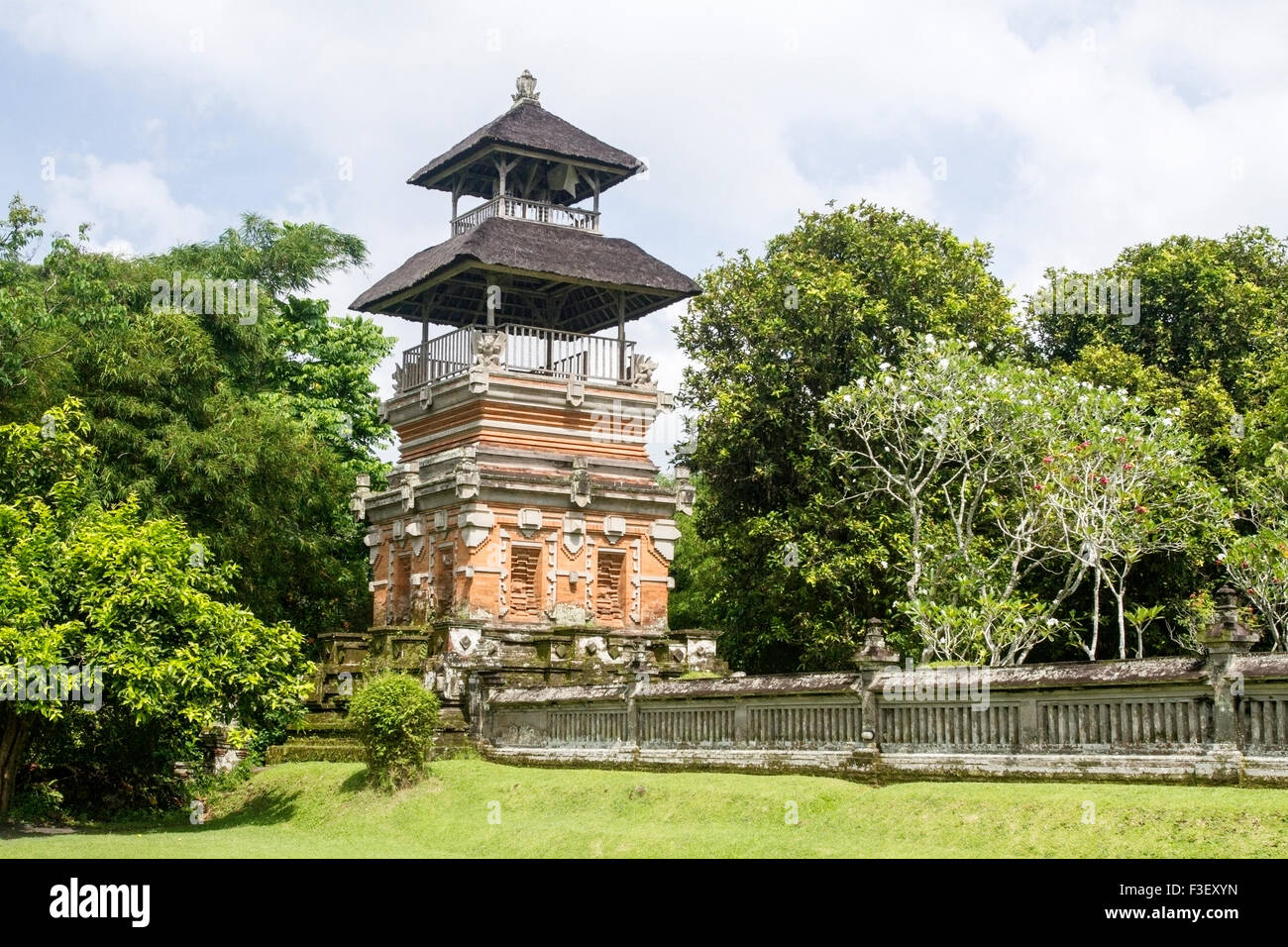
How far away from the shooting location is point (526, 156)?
33.7 metres

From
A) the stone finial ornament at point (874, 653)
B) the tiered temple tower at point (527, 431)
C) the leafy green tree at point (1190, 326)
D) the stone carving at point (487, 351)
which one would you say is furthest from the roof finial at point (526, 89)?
the stone finial ornament at point (874, 653)

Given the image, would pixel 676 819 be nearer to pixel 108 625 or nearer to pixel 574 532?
pixel 108 625

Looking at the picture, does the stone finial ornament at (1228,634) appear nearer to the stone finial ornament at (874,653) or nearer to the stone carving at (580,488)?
the stone finial ornament at (874,653)

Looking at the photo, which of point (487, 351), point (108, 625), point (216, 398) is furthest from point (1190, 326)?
point (108, 625)

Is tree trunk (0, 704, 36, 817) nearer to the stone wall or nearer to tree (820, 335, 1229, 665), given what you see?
the stone wall

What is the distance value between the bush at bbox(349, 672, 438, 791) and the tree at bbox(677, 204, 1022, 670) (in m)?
13.0

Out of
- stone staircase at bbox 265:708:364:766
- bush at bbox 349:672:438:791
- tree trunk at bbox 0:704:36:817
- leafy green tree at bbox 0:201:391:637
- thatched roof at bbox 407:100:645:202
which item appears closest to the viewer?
tree trunk at bbox 0:704:36:817

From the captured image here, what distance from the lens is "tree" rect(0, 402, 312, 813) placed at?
19.8 m

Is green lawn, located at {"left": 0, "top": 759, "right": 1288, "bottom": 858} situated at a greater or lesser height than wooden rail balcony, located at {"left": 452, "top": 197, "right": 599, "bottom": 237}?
lesser

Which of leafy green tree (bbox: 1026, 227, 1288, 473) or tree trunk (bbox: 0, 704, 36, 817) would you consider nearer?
tree trunk (bbox: 0, 704, 36, 817)

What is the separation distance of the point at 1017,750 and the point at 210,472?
18287 millimetres

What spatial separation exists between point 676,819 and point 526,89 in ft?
74.4

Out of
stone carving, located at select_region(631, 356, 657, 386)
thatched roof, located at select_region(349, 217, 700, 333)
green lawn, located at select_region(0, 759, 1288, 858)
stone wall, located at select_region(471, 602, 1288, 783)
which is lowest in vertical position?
green lawn, located at select_region(0, 759, 1288, 858)

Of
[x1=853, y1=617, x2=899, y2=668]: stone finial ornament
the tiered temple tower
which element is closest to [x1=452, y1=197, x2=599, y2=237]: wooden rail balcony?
the tiered temple tower
